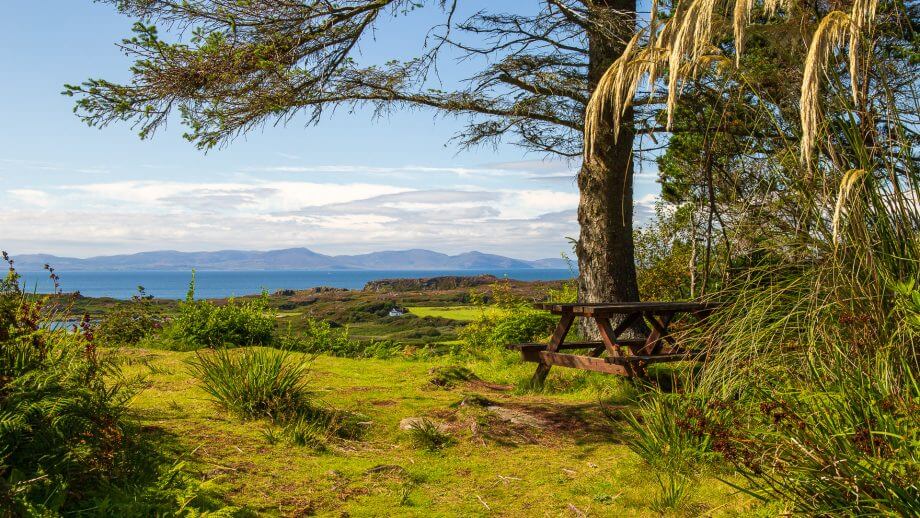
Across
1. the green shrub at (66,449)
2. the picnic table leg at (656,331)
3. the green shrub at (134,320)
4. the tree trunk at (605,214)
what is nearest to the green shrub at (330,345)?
the green shrub at (134,320)

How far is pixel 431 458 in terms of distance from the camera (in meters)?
5.52

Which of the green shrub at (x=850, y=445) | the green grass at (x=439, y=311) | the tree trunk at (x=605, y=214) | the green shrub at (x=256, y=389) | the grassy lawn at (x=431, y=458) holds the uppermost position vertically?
the tree trunk at (x=605, y=214)

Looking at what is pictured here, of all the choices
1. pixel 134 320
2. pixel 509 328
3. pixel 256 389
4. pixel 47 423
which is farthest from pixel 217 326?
pixel 47 423

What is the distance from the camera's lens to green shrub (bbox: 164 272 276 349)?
34.0ft

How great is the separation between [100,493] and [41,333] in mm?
1059

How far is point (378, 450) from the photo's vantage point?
560cm

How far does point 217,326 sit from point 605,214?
572 centimetres

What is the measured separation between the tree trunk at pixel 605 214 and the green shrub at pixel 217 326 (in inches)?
186

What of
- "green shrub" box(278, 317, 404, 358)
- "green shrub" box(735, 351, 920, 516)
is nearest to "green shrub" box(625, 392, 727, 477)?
"green shrub" box(735, 351, 920, 516)

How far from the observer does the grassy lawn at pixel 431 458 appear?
4418 millimetres

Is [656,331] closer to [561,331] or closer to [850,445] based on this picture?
[561,331]

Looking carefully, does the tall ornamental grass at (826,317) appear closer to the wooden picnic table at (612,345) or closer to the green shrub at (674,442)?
the green shrub at (674,442)

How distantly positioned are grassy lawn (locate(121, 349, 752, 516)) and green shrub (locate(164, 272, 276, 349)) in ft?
8.18

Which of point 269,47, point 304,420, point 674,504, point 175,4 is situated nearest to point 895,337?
point 674,504
